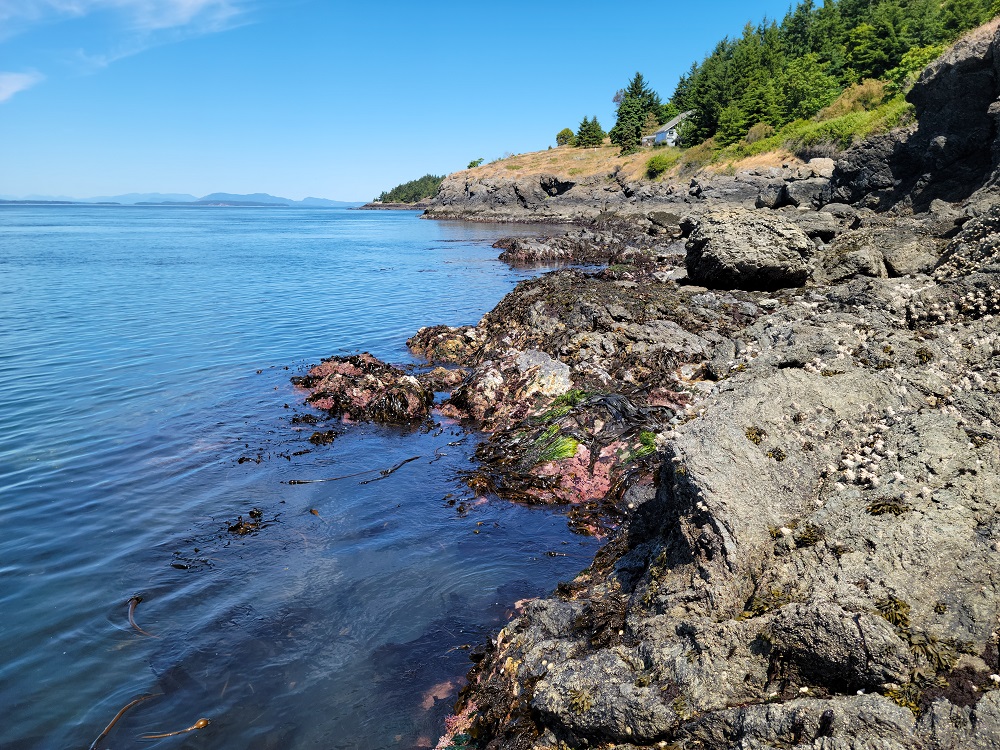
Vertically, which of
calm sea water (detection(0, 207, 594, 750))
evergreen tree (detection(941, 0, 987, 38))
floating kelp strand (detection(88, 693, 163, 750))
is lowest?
floating kelp strand (detection(88, 693, 163, 750))

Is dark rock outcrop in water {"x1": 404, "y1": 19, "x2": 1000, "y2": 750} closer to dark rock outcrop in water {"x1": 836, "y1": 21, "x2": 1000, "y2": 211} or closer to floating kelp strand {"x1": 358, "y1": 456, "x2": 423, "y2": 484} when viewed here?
Answer: floating kelp strand {"x1": 358, "y1": 456, "x2": 423, "y2": 484}

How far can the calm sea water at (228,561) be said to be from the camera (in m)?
5.77

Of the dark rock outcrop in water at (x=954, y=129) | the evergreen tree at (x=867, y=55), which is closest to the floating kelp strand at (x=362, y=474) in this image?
the dark rock outcrop in water at (x=954, y=129)

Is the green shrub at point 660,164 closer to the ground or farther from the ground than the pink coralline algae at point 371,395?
farther from the ground

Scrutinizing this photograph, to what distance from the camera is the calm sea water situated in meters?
5.77

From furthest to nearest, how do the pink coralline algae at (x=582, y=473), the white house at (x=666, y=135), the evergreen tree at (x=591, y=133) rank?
the evergreen tree at (x=591, y=133), the white house at (x=666, y=135), the pink coralline algae at (x=582, y=473)

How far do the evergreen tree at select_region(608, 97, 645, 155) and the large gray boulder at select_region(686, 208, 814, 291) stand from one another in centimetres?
9259

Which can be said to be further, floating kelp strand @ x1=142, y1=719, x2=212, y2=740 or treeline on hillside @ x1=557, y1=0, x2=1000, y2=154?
treeline on hillside @ x1=557, y1=0, x2=1000, y2=154

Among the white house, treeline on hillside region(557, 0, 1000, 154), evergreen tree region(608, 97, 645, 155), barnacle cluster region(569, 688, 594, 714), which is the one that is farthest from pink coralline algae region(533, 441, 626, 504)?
evergreen tree region(608, 97, 645, 155)

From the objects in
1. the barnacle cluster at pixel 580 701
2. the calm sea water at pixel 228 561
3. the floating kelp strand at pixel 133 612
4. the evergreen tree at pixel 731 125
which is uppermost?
the evergreen tree at pixel 731 125

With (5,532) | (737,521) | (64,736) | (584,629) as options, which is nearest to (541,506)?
(584,629)

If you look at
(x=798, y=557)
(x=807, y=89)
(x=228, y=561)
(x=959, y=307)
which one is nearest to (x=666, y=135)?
(x=807, y=89)

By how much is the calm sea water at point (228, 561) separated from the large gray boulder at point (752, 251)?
10976 millimetres

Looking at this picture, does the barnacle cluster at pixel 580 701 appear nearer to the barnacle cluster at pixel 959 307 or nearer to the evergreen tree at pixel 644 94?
the barnacle cluster at pixel 959 307
